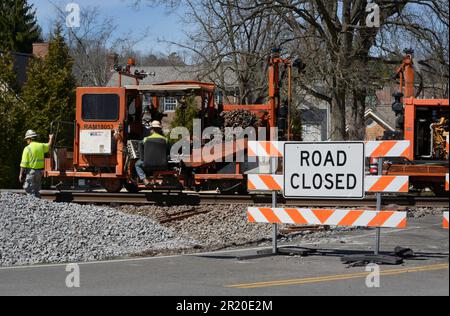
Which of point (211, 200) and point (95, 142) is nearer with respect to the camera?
point (211, 200)

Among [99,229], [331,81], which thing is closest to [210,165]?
[99,229]

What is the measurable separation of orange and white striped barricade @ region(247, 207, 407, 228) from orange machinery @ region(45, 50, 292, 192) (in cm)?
747

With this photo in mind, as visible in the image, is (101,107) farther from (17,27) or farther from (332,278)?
(17,27)

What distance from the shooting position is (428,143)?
19875 mm

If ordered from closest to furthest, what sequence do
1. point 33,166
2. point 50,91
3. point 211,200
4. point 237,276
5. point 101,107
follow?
point 237,276 → point 211,200 → point 33,166 → point 101,107 → point 50,91

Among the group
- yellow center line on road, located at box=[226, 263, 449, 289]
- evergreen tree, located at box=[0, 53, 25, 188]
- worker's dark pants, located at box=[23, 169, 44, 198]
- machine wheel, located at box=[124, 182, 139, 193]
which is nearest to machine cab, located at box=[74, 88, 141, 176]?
machine wheel, located at box=[124, 182, 139, 193]

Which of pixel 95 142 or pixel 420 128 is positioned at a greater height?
pixel 420 128

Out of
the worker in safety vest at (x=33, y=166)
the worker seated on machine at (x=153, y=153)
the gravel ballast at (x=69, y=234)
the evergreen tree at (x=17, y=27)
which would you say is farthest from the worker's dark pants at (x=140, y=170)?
the evergreen tree at (x=17, y=27)

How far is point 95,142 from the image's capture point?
19.4m

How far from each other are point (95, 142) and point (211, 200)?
3.94 metres

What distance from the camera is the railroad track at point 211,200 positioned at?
16750mm

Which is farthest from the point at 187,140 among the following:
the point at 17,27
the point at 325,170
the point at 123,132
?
the point at 17,27
